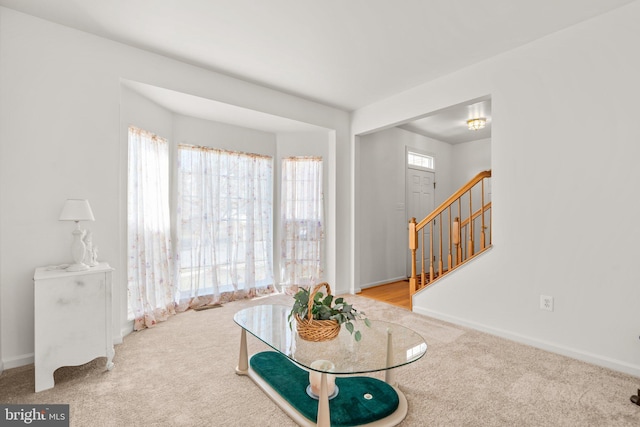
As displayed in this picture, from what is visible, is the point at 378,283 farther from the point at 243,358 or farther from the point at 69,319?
the point at 69,319

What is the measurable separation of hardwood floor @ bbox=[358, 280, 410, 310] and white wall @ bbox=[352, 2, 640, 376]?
3.35 ft

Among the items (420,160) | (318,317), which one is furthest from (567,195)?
(420,160)

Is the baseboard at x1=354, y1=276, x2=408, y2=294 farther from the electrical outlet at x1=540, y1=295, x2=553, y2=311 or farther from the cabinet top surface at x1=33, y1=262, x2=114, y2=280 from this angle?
the cabinet top surface at x1=33, y1=262, x2=114, y2=280

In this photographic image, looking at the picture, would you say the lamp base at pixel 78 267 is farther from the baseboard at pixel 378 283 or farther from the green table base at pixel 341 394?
the baseboard at pixel 378 283

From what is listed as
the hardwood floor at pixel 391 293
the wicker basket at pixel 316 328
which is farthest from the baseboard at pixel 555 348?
the wicker basket at pixel 316 328

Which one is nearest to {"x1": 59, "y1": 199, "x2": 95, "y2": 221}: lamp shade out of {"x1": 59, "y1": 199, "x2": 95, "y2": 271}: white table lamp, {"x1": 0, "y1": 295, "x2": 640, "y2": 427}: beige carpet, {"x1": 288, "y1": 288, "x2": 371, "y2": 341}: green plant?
{"x1": 59, "y1": 199, "x2": 95, "y2": 271}: white table lamp

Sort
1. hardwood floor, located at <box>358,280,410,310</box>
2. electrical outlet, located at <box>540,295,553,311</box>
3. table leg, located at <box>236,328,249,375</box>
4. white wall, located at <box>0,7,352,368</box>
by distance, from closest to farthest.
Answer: table leg, located at <box>236,328,249,375</box>, white wall, located at <box>0,7,352,368</box>, electrical outlet, located at <box>540,295,553,311</box>, hardwood floor, located at <box>358,280,410,310</box>

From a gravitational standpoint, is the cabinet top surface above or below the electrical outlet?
above

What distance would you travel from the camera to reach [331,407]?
1.85 m

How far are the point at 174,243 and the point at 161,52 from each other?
2137 mm

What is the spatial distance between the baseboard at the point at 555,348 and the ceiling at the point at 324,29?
2.69 metres

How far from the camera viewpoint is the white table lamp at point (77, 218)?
2.43 metres

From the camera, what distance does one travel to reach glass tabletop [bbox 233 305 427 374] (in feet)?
5.53

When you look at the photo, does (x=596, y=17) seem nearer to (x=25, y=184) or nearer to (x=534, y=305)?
(x=534, y=305)
